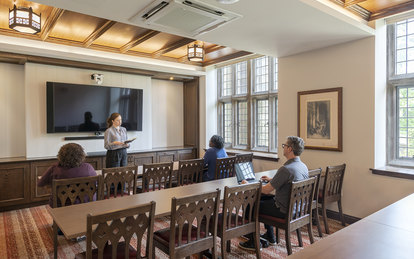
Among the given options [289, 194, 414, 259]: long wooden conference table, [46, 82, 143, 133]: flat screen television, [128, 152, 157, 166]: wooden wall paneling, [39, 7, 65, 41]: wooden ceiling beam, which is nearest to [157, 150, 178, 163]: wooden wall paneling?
[128, 152, 157, 166]: wooden wall paneling

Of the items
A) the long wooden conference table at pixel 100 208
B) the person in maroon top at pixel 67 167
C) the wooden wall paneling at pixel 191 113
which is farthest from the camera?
the wooden wall paneling at pixel 191 113

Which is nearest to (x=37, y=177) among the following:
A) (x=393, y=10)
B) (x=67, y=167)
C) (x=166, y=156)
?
(x=67, y=167)

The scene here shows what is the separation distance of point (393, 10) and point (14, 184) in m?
5.90

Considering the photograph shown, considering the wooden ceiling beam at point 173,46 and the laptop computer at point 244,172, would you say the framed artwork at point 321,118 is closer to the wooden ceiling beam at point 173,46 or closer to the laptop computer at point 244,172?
the laptop computer at point 244,172

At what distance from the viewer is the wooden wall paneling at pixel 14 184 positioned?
165 inches

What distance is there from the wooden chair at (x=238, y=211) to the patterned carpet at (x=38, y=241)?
536 millimetres

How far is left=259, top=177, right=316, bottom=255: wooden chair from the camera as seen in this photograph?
99.2 inches

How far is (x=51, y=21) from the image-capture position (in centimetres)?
380

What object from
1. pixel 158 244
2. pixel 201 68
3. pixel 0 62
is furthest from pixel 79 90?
pixel 158 244

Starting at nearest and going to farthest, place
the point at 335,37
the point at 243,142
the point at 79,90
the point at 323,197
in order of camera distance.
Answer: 1. the point at 323,197
2. the point at 335,37
3. the point at 79,90
4. the point at 243,142

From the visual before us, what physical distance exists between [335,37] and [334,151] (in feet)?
5.20

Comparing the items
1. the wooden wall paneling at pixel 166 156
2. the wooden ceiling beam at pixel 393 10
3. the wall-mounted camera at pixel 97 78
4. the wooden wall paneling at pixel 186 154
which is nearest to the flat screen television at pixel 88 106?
the wall-mounted camera at pixel 97 78

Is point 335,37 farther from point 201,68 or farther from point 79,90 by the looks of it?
point 79,90

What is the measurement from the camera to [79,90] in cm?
508
